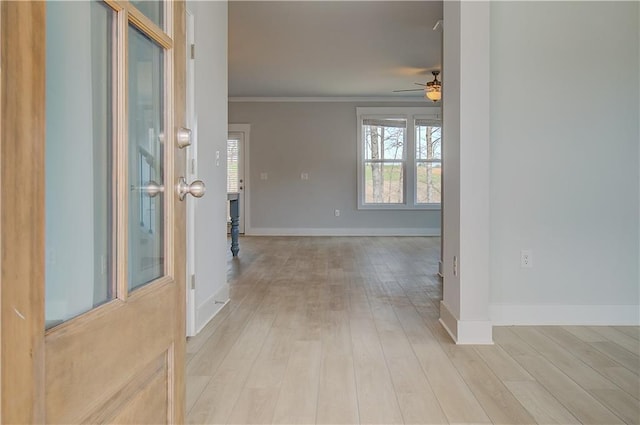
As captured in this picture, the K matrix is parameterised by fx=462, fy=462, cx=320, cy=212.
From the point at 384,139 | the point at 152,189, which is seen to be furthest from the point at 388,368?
the point at 384,139

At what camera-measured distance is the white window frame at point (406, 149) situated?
8156mm

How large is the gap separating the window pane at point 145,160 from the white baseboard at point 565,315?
2.34 meters

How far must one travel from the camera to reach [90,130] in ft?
2.60

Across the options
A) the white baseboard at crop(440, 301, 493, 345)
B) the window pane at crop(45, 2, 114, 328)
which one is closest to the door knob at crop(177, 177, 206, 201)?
the window pane at crop(45, 2, 114, 328)

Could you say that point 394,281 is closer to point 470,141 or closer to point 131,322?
point 470,141

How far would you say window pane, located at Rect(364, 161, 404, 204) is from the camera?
8.30 metres

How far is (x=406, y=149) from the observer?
830 centimetres

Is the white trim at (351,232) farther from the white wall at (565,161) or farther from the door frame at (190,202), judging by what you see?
the door frame at (190,202)

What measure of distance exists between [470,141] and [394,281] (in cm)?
200

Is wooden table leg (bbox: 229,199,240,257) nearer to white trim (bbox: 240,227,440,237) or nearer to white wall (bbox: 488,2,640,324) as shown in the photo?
white trim (bbox: 240,227,440,237)

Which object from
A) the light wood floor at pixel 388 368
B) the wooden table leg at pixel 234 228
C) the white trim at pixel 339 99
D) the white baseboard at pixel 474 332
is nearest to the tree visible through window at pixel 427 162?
the white trim at pixel 339 99

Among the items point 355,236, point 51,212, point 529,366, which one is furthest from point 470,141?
point 355,236

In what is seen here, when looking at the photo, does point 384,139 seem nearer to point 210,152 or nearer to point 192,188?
point 210,152

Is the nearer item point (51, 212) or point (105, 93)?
point (51, 212)
